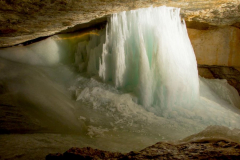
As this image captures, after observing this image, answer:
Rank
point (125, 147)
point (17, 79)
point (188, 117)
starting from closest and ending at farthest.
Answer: point (125, 147) < point (17, 79) < point (188, 117)

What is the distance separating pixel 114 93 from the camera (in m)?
4.93

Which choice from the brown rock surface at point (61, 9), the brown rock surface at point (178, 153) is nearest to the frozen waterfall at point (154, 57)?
the brown rock surface at point (61, 9)

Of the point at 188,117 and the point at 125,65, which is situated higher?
the point at 125,65

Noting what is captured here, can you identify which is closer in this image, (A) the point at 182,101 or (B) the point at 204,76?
(A) the point at 182,101

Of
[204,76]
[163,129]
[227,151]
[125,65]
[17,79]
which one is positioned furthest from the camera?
[204,76]

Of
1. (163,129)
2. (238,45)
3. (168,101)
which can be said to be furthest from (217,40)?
(163,129)

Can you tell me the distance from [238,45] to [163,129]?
549 centimetres

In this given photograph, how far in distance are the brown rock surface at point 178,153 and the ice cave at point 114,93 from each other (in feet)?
1.34

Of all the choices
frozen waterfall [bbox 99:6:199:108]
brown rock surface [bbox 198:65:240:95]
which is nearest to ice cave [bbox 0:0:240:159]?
frozen waterfall [bbox 99:6:199:108]

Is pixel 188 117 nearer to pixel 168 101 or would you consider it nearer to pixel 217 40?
pixel 168 101

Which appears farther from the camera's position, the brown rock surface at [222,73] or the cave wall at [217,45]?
the brown rock surface at [222,73]

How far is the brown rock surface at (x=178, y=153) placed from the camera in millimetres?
1422

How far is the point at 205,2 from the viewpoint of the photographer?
420 cm

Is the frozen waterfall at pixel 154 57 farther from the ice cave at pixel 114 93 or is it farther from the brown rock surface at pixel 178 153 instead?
the brown rock surface at pixel 178 153
